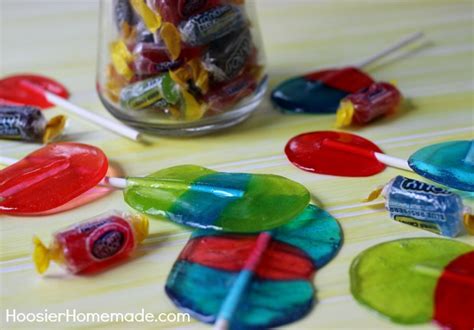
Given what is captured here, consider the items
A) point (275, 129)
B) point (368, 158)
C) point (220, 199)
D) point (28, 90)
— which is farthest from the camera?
point (28, 90)

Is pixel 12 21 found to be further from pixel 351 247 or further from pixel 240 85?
pixel 351 247

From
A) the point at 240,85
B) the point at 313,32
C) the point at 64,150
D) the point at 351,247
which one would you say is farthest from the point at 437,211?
the point at 313,32

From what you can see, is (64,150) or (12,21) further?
(12,21)

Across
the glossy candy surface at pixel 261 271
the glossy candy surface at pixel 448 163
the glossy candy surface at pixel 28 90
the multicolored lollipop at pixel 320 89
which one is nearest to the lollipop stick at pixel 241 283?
the glossy candy surface at pixel 261 271

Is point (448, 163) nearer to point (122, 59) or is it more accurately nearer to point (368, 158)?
point (368, 158)

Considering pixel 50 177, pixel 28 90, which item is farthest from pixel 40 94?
pixel 50 177
